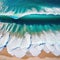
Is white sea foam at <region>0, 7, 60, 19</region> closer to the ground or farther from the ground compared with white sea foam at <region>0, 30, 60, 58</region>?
farther from the ground

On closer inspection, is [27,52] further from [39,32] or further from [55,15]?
[55,15]

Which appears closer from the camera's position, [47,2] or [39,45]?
[39,45]

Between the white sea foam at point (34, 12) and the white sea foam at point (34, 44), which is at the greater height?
the white sea foam at point (34, 12)

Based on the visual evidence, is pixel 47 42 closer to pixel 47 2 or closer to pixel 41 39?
pixel 41 39

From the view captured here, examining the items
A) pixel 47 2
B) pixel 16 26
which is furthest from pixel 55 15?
pixel 16 26

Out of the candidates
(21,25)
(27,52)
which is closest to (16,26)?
(21,25)

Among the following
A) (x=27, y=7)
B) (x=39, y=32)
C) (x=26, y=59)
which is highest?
(x=27, y=7)

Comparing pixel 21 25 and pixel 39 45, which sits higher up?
pixel 21 25

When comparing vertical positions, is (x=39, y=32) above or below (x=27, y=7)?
below

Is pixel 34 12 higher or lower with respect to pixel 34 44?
higher
